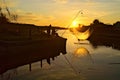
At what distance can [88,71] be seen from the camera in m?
23.7

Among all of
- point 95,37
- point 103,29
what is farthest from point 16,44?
point 103,29

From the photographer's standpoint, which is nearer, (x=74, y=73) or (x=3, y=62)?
(x=74, y=73)

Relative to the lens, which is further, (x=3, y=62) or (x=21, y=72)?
(x=3, y=62)

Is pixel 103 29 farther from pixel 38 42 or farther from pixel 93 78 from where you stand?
pixel 93 78

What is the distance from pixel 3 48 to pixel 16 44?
2282 mm

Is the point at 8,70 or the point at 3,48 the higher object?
the point at 3,48

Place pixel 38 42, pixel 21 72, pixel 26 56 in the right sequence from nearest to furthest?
pixel 21 72
pixel 26 56
pixel 38 42

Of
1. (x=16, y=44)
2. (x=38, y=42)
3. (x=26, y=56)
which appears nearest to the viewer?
(x=16, y=44)

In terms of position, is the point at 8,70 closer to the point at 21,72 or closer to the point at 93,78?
the point at 21,72

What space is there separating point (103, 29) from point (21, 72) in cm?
8896

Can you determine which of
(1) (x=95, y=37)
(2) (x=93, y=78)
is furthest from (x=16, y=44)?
(1) (x=95, y=37)

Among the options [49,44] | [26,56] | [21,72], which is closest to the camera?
[21,72]

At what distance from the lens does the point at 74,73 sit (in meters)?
22.9

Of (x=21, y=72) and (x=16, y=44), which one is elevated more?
(x=16, y=44)
